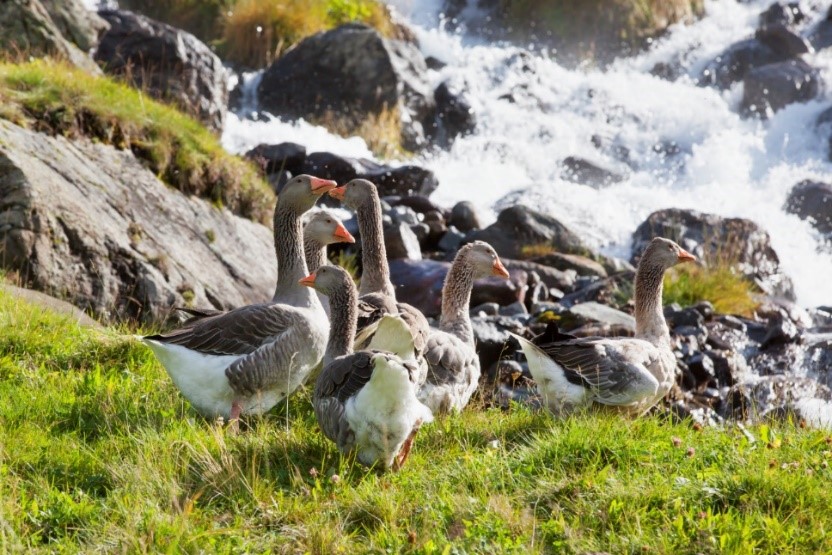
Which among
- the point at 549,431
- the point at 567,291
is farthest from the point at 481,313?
the point at 549,431

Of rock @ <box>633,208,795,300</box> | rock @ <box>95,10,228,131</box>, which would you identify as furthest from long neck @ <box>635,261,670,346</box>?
rock @ <box>95,10,228,131</box>

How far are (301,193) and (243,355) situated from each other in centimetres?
195

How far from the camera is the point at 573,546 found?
199 inches

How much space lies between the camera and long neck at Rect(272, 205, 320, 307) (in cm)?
801

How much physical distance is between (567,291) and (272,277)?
5597mm

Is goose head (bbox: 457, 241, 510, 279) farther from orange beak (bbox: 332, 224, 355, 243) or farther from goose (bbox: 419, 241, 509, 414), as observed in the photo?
orange beak (bbox: 332, 224, 355, 243)

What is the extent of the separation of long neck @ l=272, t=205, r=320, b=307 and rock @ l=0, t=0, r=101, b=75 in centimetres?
827

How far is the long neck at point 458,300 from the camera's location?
30.3 feet

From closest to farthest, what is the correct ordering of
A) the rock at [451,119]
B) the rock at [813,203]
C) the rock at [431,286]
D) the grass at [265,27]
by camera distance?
1. the rock at [431,286]
2. the rock at [813,203]
3. the rock at [451,119]
4. the grass at [265,27]

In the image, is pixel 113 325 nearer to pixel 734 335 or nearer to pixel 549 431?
pixel 549 431

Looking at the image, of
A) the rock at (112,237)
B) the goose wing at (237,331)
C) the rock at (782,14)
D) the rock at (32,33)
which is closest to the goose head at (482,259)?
the goose wing at (237,331)

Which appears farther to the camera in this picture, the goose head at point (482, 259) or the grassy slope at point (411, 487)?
the goose head at point (482, 259)

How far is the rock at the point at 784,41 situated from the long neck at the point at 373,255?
22.8 m

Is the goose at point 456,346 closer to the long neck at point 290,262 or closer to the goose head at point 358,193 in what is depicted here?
the long neck at point 290,262
